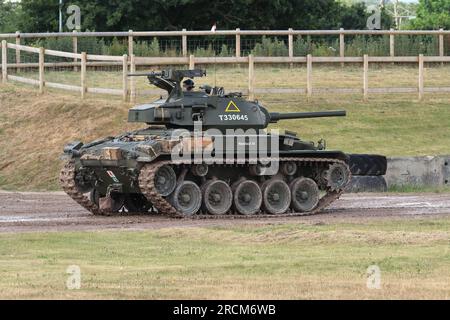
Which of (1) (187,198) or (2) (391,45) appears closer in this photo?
(1) (187,198)

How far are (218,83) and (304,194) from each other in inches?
547

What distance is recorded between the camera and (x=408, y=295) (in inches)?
591

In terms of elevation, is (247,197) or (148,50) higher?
(148,50)

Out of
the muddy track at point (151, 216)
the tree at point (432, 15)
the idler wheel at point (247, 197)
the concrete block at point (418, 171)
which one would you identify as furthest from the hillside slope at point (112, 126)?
the tree at point (432, 15)

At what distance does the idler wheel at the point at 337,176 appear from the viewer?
28.2 meters

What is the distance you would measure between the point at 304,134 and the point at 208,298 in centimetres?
2184

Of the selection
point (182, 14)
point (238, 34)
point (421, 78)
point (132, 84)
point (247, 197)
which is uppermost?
point (182, 14)

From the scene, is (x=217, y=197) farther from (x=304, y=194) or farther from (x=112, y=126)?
(x=112, y=126)

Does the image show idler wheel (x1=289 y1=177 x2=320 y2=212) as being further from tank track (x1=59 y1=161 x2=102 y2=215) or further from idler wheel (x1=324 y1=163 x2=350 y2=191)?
tank track (x1=59 y1=161 x2=102 y2=215)

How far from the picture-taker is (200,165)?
1051 inches

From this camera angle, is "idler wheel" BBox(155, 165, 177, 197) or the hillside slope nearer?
"idler wheel" BBox(155, 165, 177, 197)

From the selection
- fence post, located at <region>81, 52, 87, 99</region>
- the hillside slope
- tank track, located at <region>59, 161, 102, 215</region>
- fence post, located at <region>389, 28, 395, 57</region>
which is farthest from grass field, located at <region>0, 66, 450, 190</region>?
tank track, located at <region>59, 161, 102, 215</region>

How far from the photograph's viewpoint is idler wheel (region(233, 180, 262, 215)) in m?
27.3

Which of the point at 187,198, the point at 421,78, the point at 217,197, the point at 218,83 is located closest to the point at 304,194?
the point at 217,197
